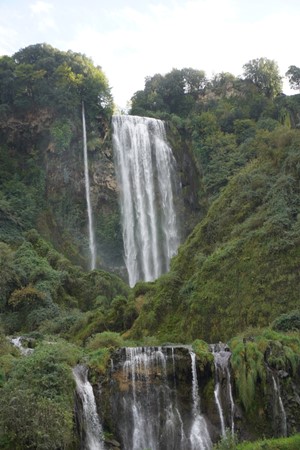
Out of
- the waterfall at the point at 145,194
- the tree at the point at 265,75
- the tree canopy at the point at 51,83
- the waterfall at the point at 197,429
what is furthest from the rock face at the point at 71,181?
the waterfall at the point at 197,429

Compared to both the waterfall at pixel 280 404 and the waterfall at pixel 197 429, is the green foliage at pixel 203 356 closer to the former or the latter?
the waterfall at pixel 197 429

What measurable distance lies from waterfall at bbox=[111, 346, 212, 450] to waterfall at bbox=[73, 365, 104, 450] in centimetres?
68

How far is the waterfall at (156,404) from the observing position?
1499 centimetres

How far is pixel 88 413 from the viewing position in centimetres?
1477

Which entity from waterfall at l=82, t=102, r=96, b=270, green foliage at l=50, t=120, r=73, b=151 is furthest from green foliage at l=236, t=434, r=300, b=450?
green foliage at l=50, t=120, r=73, b=151

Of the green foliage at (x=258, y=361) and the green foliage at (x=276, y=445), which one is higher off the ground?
the green foliage at (x=258, y=361)

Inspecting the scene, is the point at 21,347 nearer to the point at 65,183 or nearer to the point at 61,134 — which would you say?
the point at 65,183

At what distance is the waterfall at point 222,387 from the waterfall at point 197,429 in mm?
537

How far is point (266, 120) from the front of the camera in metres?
41.2

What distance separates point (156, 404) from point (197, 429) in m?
1.44

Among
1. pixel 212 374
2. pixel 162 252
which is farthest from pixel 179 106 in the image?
pixel 212 374

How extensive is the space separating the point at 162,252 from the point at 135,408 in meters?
22.1

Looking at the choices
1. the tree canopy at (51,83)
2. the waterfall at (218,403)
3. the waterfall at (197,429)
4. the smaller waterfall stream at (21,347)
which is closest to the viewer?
the waterfall at (197,429)

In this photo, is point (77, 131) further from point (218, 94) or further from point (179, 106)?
point (218, 94)
